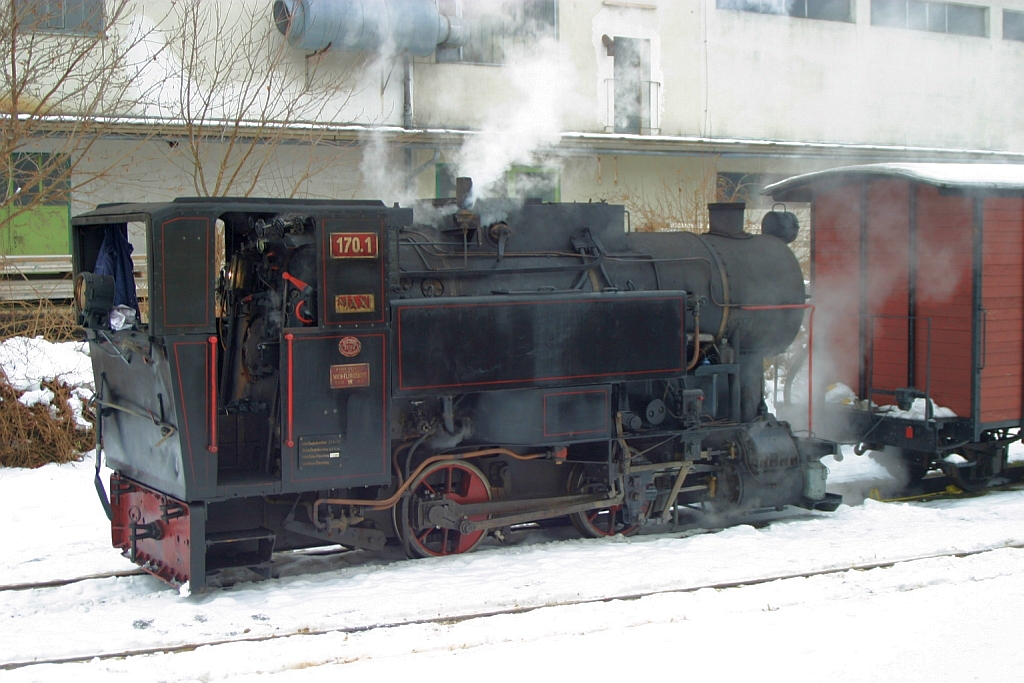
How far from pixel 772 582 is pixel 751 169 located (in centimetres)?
1514

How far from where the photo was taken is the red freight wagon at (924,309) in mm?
8875

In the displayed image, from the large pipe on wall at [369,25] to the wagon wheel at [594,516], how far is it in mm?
8729

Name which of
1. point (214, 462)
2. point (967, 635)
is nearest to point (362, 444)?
point (214, 462)

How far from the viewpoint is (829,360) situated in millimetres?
10117

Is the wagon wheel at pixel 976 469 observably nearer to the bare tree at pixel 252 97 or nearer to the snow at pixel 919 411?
the snow at pixel 919 411

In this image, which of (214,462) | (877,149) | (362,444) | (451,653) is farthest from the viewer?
(877,149)

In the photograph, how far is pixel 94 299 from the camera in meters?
6.55

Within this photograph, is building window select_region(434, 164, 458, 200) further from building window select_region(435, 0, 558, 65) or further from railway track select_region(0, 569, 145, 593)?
railway track select_region(0, 569, 145, 593)

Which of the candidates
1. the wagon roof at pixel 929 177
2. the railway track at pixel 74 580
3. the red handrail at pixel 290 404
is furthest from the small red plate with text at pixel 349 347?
the wagon roof at pixel 929 177

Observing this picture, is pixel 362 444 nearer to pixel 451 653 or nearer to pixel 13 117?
pixel 451 653

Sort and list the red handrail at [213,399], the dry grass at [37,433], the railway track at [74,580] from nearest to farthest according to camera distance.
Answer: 1. the red handrail at [213,399]
2. the railway track at [74,580]
3. the dry grass at [37,433]

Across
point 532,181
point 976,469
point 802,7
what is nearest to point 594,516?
point 976,469

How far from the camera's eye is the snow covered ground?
5.26 metres

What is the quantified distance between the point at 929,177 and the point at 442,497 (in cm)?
496
